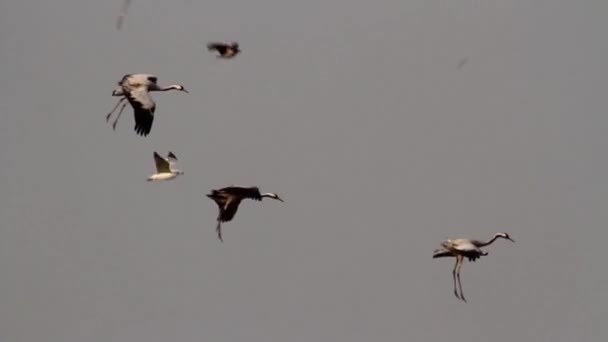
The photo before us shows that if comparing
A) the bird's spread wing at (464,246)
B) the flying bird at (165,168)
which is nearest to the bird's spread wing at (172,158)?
the flying bird at (165,168)

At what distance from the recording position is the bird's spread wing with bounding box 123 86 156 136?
40656 millimetres

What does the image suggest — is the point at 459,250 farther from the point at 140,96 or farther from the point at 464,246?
the point at 140,96

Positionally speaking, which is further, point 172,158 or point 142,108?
point 172,158

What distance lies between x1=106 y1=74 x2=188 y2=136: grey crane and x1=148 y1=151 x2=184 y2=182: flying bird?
2677mm

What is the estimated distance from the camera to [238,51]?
4506 cm

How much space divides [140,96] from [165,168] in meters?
3.69

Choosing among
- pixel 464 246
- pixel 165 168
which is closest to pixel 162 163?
pixel 165 168

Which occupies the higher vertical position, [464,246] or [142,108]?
[142,108]

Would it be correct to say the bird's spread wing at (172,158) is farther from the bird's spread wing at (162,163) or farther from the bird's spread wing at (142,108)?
the bird's spread wing at (142,108)

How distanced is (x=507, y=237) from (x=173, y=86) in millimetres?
7715

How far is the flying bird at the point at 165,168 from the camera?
146 feet

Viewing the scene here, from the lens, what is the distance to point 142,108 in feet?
134

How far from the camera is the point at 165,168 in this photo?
44562 mm

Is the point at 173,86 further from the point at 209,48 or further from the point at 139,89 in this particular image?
the point at 139,89
